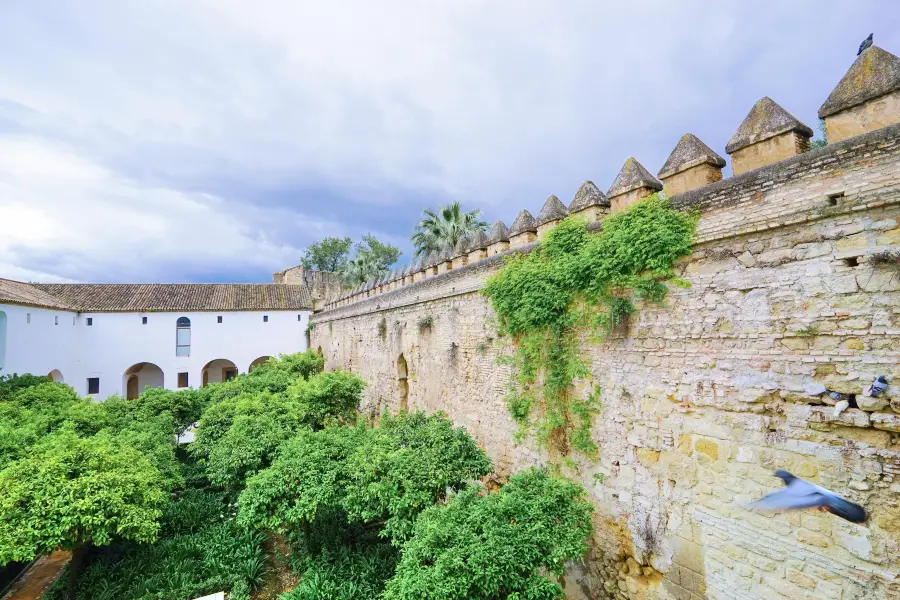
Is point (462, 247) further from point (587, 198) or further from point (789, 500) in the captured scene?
point (789, 500)

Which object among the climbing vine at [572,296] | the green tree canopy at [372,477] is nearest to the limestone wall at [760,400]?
the climbing vine at [572,296]

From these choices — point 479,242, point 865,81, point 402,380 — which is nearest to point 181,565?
point 402,380

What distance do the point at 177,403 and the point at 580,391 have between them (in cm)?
1380

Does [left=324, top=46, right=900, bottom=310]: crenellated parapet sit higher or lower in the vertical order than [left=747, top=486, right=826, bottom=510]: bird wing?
higher

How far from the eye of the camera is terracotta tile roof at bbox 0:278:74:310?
660 inches

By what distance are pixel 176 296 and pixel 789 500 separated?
27584 millimetres

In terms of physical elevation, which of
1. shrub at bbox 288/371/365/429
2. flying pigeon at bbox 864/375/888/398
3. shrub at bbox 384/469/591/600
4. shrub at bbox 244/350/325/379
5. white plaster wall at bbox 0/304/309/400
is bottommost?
shrub at bbox 384/469/591/600

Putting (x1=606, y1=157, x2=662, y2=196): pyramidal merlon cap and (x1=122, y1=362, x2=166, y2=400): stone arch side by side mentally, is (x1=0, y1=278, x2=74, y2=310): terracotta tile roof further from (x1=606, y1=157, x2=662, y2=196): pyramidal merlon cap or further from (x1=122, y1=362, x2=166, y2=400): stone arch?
(x1=606, y1=157, x2=662, y2=196): pyramidal merlon cap

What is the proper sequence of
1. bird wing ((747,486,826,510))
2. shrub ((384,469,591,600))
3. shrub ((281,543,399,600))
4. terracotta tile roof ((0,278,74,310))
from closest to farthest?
bird wing ((747,486,826,510)), shrub ((384,469,591,600)), shrub ((281,543,399,600)), terracotta tile roof ((0,278,74,310))

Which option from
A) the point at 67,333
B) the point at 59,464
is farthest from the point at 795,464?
the point at 67,333

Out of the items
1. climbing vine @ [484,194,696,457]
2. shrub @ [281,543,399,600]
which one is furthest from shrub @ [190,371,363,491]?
climbing vine @ [484,194,696,457]

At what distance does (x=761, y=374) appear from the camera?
12.6 feet

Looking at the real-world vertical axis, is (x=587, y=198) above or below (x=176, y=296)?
below

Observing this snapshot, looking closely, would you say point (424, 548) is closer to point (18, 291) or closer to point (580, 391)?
point (580, 391)
